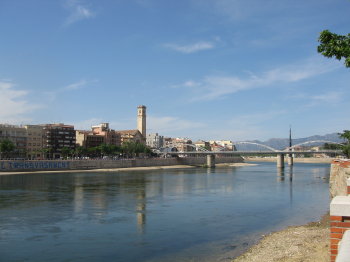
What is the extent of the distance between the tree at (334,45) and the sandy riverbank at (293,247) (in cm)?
637

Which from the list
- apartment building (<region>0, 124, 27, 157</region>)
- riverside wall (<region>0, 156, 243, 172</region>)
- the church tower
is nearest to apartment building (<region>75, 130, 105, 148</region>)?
apartment building (<region>0, 124, 27, 157</region>)

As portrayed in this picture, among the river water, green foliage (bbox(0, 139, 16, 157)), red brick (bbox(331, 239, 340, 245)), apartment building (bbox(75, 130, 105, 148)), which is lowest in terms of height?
the river water

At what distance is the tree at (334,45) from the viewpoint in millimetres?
10742

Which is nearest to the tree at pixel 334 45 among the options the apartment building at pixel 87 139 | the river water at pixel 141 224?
the river water at pixel 141 224

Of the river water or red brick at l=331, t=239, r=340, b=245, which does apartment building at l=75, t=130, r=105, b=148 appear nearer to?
the river water

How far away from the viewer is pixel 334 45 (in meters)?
10.8

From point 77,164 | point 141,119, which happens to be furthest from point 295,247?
point 141,119

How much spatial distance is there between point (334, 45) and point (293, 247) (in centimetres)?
822

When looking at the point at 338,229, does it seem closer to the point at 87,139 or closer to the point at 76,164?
the point at 76,164

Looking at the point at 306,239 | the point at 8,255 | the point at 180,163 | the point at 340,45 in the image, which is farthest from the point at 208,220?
the point at 180,163

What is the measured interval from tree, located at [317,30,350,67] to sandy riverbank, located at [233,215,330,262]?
20.9ft

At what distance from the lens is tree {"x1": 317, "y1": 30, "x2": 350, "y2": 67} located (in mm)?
10742

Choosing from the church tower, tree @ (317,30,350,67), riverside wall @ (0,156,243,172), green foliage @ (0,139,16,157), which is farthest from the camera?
the church tower

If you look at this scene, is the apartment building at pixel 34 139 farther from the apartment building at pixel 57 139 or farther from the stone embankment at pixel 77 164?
the stone embankment at pixel 77 164
